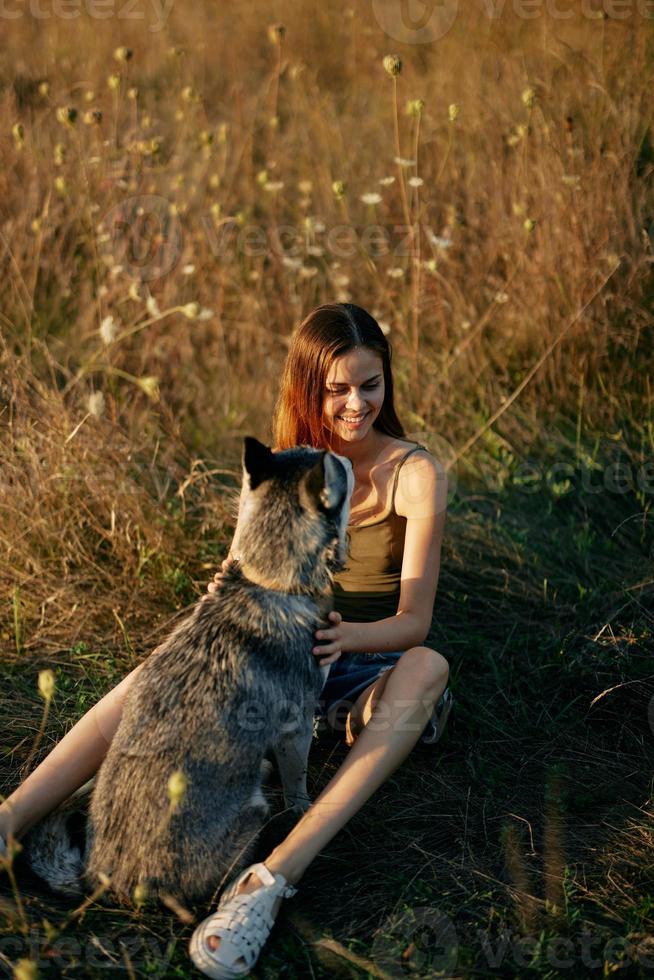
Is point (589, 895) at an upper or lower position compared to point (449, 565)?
lower

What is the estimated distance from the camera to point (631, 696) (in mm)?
3508

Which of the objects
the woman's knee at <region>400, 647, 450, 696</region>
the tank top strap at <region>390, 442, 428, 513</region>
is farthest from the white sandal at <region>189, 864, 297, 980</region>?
the tank top strap at <region>390, 442, 428, 513</region>

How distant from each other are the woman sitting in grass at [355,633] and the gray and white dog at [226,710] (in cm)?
11

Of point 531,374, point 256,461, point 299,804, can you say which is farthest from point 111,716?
point 531,374

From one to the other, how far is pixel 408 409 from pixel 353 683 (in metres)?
2.40

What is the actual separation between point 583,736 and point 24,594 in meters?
2.48

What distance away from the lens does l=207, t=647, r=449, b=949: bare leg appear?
255cm

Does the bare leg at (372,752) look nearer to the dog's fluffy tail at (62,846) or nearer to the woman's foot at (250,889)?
the woman's foot at (250,889)

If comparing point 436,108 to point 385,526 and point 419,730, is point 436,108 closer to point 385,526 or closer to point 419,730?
point 385,526

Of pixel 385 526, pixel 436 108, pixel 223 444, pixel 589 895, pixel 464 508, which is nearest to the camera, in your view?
pixel 589 895

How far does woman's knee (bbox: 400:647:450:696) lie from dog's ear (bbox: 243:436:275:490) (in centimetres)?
78

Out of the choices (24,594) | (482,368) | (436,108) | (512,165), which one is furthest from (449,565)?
(436,108)

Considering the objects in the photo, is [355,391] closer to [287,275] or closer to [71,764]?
[71,764]

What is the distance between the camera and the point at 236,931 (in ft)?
7.64
